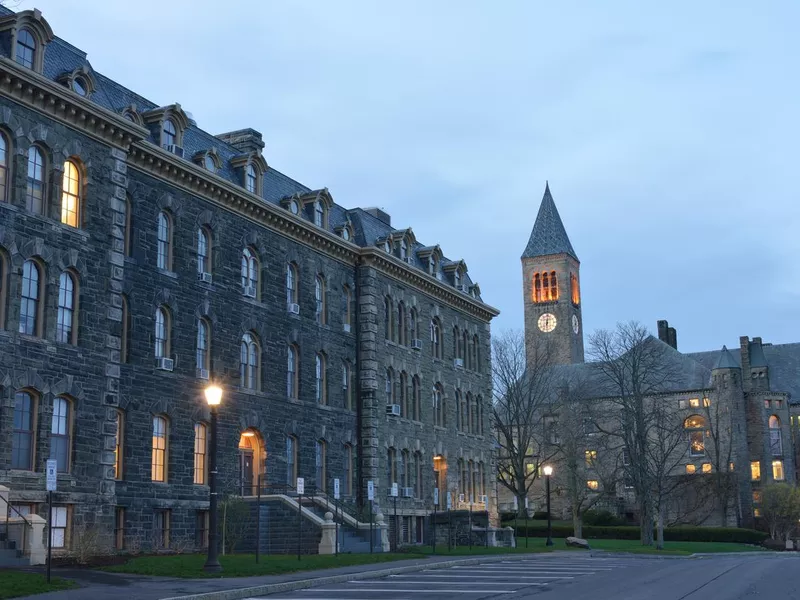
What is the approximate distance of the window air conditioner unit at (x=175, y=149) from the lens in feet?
115

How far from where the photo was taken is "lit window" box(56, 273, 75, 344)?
28.5 metres

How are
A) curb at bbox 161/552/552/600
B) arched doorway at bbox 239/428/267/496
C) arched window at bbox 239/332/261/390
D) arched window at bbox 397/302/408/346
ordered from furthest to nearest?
arched window at bbox 397/302/408/346
arched window at bbox 239/332/261/390
arched doorway at bbox 239/428/267/496
curb at bbox 161/552/552/600

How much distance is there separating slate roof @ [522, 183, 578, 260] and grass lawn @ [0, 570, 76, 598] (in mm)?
125327

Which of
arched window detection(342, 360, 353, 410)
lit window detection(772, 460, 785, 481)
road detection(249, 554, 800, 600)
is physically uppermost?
arched window detection(342, 360, 353, 410)

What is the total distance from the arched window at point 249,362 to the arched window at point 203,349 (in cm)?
191

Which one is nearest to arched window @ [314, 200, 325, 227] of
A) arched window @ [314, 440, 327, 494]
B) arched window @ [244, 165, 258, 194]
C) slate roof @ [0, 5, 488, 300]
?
slate roof @ [0, 5, 488, 300]

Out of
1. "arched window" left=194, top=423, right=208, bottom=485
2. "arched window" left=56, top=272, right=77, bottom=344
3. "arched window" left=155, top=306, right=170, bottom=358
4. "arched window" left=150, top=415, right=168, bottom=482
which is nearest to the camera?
"arched window" left=56, top=272, right=77, bottom=344

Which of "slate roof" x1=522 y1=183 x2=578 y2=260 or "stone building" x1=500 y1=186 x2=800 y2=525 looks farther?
"slate roof" x1=522 y1=183 x2=578 y2=260

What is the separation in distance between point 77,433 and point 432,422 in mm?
25873

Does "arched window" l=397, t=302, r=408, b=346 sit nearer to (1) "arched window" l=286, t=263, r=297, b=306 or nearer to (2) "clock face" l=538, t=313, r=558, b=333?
(1) "arched window" l=286, t=263, r=297, b=306

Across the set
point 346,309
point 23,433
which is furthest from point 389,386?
point 23,433

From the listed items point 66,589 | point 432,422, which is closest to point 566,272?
point 432,422

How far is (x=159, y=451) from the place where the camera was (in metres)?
33.3

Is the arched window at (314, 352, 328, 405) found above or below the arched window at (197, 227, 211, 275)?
below
